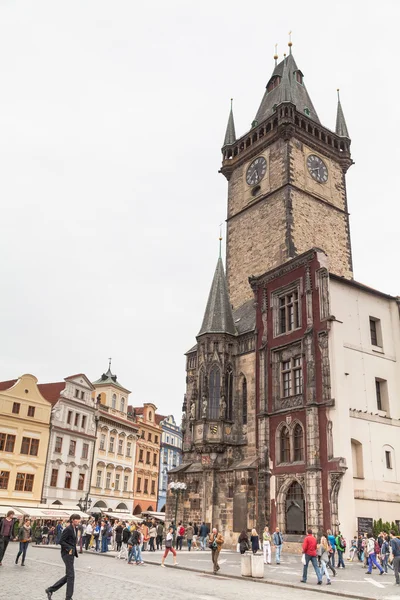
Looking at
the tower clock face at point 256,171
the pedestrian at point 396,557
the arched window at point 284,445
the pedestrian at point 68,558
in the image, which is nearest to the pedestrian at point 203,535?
the arched window at point 284,445

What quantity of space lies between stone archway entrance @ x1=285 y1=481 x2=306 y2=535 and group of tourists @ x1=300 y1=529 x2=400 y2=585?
123 inches

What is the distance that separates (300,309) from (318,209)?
14107mm

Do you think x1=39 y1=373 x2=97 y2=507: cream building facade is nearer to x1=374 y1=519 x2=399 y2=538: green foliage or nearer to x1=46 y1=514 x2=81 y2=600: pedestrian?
x1=374 y1=519 x2=399 y2=538: green foliage

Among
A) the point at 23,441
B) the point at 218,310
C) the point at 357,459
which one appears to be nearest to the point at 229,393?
the point at 218,310

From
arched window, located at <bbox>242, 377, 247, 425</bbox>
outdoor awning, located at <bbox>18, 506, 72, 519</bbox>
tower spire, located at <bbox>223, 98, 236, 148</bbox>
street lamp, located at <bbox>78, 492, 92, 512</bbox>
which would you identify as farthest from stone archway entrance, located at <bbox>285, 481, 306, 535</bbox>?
tower spire, located at <bbox>223, 98, 236, 148</bbox>

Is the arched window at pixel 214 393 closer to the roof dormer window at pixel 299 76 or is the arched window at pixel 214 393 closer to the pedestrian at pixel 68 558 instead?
the pedestrian at pixel 68 558

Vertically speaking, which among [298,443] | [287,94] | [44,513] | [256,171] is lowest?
[44,513]

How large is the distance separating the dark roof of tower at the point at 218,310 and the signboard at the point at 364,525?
46.7ft

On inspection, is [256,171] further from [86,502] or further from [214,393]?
[86,502]

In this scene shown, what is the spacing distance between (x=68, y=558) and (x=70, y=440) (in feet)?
137

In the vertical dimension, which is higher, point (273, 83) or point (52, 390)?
point (273, 83)

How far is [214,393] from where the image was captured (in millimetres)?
34719

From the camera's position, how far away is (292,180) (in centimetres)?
4197

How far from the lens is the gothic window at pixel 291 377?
31.0m
